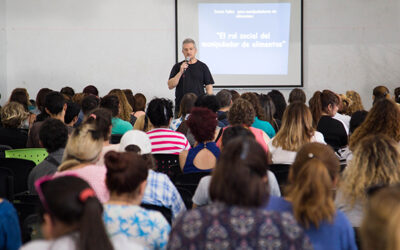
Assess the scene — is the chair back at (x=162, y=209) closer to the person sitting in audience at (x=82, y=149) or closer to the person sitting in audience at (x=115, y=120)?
the person sitting in audience at (x=82, y=149)

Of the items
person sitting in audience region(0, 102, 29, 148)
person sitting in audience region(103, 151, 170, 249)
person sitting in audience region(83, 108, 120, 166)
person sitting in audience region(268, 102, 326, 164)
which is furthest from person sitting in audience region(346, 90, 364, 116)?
person sitting in audience region(103, 151, 170, 249)

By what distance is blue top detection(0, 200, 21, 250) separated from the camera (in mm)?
2037

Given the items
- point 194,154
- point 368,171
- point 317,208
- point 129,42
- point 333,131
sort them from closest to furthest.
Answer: point 317,208
point 368,171
point 194,154
point 333,131
point 129,42

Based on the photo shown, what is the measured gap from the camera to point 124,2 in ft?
31.0

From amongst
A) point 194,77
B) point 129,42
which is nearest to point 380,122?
point 194,77

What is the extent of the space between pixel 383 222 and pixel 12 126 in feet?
13.6

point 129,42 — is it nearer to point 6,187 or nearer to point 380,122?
point 380,122

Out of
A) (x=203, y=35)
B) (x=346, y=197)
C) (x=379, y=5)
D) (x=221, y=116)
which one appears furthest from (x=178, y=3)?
(x=346, y=197)

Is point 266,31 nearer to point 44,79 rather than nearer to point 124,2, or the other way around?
point 124,2

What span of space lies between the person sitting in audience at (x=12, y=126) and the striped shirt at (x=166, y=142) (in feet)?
4.69

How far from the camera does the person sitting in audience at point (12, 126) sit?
4.64 meters

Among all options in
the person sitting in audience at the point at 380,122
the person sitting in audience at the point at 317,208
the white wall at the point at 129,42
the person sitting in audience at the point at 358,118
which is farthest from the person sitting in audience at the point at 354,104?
the person sitting in audience at the point at 317,208

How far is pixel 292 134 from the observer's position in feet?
11.9

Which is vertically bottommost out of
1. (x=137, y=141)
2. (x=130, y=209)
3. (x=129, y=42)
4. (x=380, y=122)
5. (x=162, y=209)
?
(x=162, y=209)
